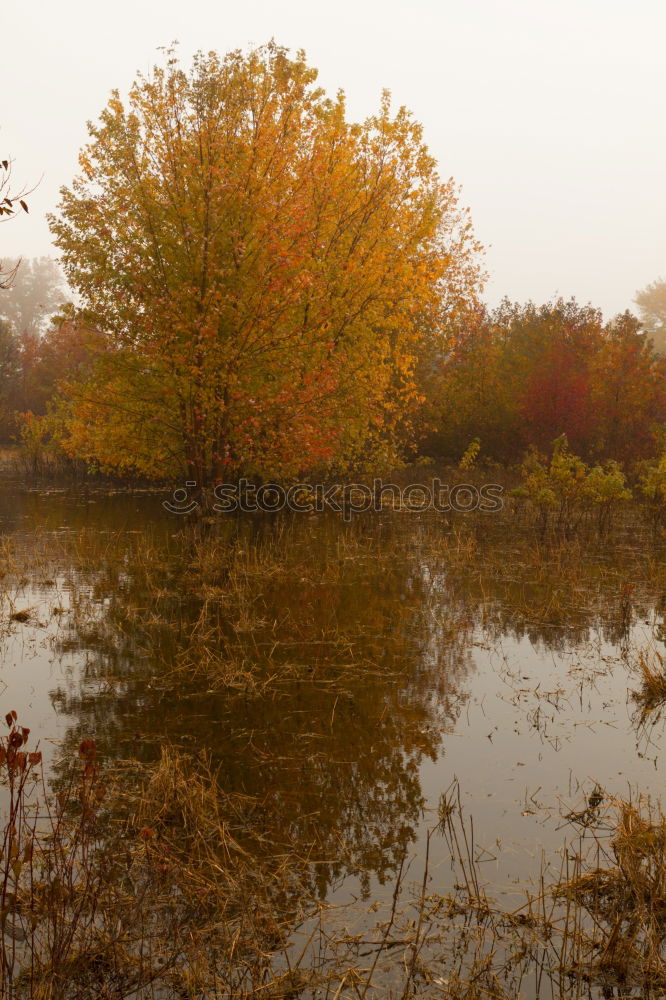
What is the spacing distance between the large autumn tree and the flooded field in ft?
7.98

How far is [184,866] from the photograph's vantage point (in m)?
4.73

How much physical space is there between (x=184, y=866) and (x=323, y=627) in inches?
245

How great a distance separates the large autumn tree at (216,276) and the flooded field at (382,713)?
243 cm

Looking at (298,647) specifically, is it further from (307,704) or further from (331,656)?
(307,704)

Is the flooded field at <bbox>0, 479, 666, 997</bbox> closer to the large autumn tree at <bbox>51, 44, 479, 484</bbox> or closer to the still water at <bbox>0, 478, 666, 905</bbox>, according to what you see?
the still water at <bbox>0, 478, 666, 905</bbox>

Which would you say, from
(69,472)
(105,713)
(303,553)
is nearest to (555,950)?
(105,713)

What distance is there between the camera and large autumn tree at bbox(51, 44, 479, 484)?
14867mm

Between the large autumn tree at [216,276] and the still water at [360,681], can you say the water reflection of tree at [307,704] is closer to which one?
the still water at [360,681]

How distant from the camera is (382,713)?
7688 millimetres

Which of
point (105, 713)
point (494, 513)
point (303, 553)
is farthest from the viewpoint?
point (494, 513)

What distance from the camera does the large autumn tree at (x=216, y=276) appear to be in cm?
1487

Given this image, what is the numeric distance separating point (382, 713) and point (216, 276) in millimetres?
9945

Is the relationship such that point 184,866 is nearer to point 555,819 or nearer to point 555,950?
point 555,950

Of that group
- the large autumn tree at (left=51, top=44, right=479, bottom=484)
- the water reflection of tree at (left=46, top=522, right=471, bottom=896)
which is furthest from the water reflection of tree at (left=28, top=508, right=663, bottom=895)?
the large autumn tree at (left=51, top=44, right=479, bottom=484)
